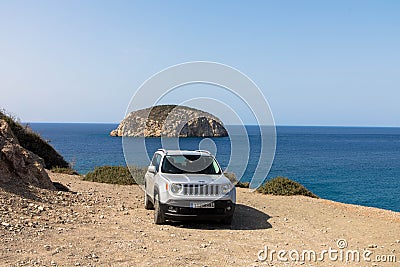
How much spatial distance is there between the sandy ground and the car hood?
1.17 meters

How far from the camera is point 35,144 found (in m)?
26.6

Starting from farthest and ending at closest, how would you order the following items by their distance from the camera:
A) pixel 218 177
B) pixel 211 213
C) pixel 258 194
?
pixel 258 194 → pixel 218 177 → pixel 211 213

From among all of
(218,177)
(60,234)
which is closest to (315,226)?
(218,177)

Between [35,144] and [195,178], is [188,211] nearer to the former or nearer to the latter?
[195,178]

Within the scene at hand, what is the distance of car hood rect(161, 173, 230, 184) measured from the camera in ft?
32.7

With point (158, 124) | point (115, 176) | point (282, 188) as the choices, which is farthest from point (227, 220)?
point (158, 124)

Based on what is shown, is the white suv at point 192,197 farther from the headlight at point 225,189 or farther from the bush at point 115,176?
the bush at point 115,176

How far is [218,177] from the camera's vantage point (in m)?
10.6

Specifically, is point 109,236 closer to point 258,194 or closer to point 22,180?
point 22,180

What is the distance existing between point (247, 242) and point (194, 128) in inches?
4956

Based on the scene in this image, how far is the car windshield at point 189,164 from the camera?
11.1 m

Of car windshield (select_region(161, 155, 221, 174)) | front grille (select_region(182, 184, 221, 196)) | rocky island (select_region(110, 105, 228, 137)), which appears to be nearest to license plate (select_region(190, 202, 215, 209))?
front grille (select_region(182, 184, 221, 196))

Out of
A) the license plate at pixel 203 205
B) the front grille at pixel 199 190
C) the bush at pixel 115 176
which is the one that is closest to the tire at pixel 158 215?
the front grille at pixel 199 190

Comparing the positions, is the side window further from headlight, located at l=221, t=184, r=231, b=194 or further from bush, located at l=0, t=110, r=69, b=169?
bush, located at l=0, t=110, r=69, b=169
